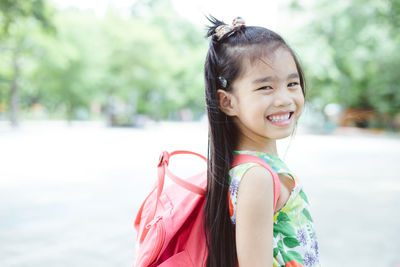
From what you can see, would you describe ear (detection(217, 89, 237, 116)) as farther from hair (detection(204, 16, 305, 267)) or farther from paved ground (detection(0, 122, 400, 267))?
paved ground (detection(0, 122, 400, 267))

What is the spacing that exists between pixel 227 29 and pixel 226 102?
7.4 inches

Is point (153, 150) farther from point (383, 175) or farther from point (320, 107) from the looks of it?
point (320, 107)

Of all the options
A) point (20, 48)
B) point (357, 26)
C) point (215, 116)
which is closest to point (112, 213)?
point (215, 116)

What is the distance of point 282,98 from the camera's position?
0.96 m

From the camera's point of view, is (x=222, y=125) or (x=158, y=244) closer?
(x=158, y=244)

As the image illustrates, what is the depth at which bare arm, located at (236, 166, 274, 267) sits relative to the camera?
2.78 feet

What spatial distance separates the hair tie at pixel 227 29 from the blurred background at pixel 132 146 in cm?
14

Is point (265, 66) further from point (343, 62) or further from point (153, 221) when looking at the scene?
point (343, 62)

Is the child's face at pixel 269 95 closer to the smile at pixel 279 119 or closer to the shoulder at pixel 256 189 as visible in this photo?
the smile at pixel 279 119

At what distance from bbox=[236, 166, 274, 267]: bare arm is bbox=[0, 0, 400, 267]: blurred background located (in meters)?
0.43

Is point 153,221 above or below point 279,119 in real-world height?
below

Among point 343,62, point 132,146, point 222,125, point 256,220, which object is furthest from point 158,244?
point 343,62

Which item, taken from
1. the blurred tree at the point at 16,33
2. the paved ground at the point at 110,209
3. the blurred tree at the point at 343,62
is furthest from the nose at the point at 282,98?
the blurred tree at the point at 343,62

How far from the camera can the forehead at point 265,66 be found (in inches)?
37.6
